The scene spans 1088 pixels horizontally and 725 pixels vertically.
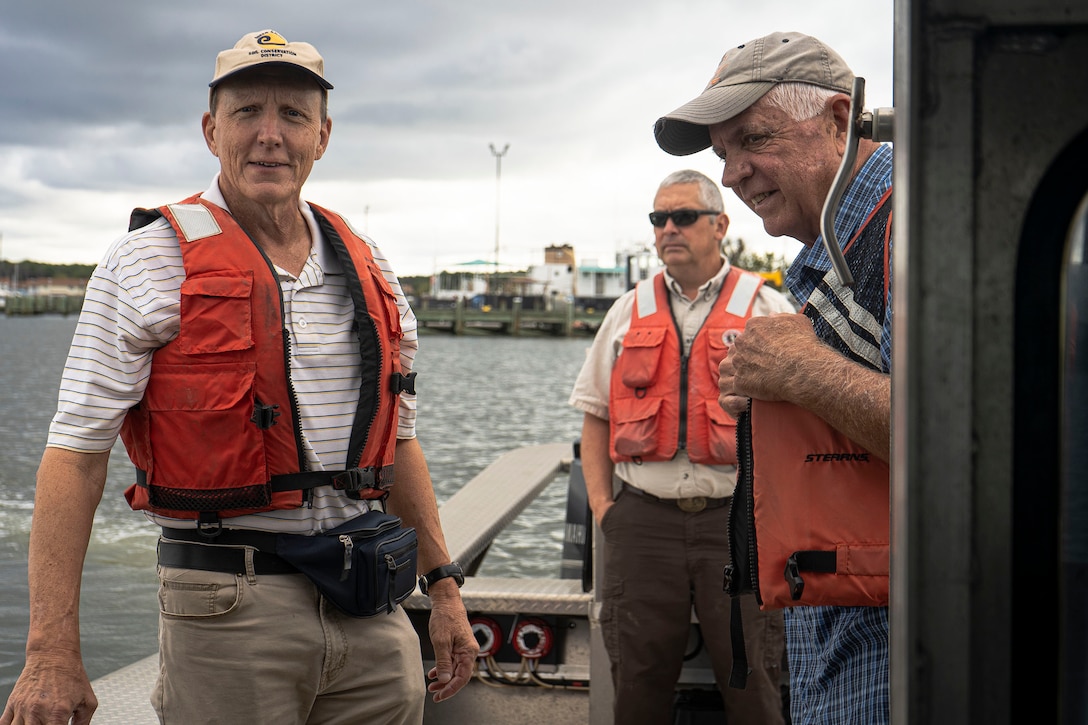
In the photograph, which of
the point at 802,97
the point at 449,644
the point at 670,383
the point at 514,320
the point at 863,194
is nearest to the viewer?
the point at 863,194

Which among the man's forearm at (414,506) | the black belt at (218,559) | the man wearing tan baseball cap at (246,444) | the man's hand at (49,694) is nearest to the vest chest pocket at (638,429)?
the man's forearm at (414,506)

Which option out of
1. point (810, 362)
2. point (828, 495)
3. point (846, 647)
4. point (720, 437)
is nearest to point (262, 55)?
point (810, 362)

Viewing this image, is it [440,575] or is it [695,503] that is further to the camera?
[695,503]

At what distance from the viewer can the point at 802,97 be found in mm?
1871

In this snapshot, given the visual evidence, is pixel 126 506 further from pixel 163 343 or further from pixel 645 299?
pixel 163 343

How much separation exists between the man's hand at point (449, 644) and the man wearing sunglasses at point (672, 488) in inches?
45.1

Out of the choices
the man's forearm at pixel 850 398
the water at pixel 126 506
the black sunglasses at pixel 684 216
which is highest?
the black sunglasses at pixel 684 216

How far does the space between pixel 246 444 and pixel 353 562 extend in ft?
1.06

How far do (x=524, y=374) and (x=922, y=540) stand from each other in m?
39.8

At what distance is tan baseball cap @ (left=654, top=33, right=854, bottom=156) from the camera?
1863 mm

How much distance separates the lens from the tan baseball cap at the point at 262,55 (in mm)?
2154

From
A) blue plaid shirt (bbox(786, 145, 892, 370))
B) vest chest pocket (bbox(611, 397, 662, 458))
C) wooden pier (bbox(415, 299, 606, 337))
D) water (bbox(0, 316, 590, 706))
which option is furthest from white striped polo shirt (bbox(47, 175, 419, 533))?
wooden pier (bbox(415, 299, 606, 337))

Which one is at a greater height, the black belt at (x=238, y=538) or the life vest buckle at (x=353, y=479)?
the life vest buckle at (x=353, y=479)

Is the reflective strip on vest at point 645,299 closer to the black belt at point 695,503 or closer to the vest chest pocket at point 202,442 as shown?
the black belt at point 695,503
